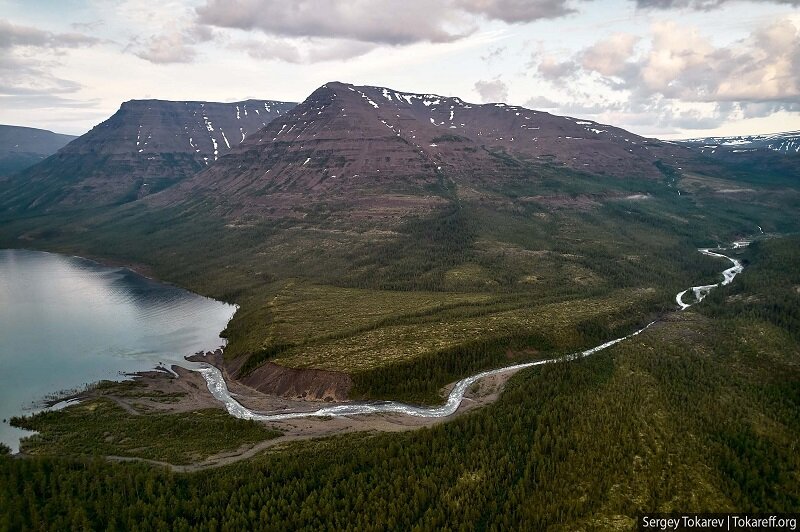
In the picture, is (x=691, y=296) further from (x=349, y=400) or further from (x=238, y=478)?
(x=238, y=478)

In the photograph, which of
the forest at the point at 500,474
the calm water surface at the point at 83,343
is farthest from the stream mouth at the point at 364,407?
the calm water surface at the point at 83,343

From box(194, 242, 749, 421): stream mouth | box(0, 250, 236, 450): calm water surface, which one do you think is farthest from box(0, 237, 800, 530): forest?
box(0, 250, 236, 450): calm water surface

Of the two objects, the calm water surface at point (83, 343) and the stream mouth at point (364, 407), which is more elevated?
the calm water surface at point (83, 343)

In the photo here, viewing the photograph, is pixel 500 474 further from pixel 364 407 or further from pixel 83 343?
pixel 83 343

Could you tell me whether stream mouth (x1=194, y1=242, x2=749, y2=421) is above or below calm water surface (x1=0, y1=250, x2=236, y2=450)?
below

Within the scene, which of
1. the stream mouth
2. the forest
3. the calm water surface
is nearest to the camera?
the forest

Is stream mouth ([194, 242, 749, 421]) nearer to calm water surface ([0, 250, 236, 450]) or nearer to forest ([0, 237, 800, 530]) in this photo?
forest ([0, 237, 800, 530])

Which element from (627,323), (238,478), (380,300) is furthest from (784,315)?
(238,478)

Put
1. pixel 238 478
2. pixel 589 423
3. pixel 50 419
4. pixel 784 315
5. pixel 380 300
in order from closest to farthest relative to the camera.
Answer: pixel 238 478 < pixel 589 423 < pixel 50 419 < pixel 784 315 < pixel 380 300

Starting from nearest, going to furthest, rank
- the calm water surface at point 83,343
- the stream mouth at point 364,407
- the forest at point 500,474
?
1. the forest at point 500,474
2. the stream mouth at point 364,407
3. the calm water surface at point 83,343

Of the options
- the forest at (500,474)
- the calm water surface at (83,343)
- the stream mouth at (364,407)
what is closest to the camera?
the forest at (500,474)

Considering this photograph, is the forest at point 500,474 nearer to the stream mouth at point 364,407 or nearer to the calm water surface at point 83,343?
the stream mouth at point 364,407
